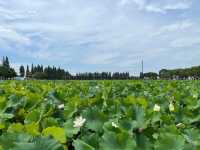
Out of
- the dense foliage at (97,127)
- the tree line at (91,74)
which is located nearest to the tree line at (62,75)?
the tree line at (91,74)

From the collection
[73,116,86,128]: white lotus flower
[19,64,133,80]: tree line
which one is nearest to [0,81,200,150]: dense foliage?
[73,116,86,128]: white lotus flower

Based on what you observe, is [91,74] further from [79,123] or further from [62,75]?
[79,123]

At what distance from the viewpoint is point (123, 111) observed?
2.42 m

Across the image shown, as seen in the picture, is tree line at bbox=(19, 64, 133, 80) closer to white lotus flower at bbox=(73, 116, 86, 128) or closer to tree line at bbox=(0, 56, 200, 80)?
tree line at bbox=(0, 56, 200, 80)

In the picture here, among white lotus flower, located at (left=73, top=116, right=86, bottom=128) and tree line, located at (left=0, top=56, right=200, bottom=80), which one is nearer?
white lotus flower, located at (left=73, top=116, right=86, bottom=128)

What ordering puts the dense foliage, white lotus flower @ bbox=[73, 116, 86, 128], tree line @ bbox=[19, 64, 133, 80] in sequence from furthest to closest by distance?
tree line @ bbox=[19, 64, 133, 80], white lotus flower @ bbox=[73, 116, 86, 128], the dense foliage

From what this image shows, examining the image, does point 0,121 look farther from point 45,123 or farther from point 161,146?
point 161,146

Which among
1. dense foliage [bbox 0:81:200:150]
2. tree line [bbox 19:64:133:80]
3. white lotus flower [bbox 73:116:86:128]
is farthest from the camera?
tree line [bbox 19:64:133:80]

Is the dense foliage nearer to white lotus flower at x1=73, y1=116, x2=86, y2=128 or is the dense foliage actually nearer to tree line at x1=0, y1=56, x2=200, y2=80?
white lotus flower at x1=73, y1=116, x2=86, y2=128

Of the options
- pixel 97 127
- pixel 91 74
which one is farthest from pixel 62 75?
pixel 97 127

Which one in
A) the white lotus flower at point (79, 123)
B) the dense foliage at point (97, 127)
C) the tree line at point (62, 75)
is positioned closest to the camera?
the dense foliage at point (97, 127)

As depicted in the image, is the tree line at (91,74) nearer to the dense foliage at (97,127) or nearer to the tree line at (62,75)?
the tree line at (62,75)

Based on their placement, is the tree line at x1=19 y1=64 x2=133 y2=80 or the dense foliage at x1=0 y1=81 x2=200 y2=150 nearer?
the dense foliage at x1=0 y1=81 x2=200 y2=150

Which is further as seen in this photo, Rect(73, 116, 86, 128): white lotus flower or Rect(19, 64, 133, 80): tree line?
Rect(19, 64, 133, 80): tree line
